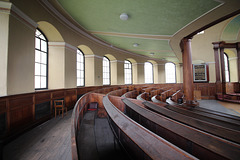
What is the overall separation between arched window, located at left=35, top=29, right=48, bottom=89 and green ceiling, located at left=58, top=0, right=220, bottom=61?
1.36 metres

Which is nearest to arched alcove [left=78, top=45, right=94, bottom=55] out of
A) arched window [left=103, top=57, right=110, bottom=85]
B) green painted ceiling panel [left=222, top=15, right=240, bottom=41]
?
arched window [left=103, top=57, right=110, bottom=85]

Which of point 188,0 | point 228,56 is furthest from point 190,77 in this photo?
point 228,56

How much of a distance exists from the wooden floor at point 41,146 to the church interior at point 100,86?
0.02 meters

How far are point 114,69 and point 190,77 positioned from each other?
5191 millimetres

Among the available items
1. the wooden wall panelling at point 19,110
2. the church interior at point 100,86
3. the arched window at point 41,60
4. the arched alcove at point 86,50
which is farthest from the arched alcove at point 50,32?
the wooden wall panelling at point 19,110

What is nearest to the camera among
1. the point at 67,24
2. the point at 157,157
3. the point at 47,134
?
the point at 157,157

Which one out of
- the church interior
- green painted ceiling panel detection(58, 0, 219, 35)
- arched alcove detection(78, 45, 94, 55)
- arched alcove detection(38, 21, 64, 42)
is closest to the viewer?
the church interior

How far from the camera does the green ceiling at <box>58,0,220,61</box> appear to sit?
10.9 ft

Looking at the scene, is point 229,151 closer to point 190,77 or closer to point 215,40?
point 190,77

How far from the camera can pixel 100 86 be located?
677 cm

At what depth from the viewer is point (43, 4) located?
3367mm

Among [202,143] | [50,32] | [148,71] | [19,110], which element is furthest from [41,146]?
[148,71]

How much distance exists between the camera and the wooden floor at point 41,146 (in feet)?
5.32

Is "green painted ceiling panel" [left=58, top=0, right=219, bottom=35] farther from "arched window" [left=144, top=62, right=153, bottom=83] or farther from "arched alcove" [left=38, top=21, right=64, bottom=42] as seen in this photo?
"arched window" [left=144, top=62, right=153, bottom=83]
